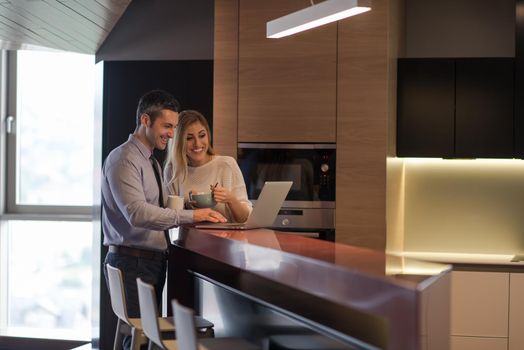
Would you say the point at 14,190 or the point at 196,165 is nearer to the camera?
the point at 196,165

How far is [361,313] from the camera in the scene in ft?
9.12

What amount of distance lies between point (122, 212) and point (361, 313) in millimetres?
1705

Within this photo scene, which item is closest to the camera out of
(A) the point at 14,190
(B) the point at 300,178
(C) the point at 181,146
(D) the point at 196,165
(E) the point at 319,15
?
(E) the point at 319,15

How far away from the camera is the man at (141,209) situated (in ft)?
13.2

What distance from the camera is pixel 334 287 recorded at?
2605mm

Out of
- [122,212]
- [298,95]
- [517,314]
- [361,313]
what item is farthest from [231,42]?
[361,313]

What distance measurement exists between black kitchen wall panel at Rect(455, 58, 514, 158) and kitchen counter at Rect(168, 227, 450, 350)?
217cm

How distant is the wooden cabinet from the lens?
5559 mm

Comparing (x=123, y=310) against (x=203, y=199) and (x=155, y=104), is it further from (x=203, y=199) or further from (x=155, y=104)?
(x=155, y=104)

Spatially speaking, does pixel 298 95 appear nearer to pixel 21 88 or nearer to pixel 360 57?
pixel 360 57

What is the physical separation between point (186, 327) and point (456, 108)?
11.3 ft

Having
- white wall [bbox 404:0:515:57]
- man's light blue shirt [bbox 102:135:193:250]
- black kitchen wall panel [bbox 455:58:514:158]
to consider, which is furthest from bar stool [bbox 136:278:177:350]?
white wall [bbox 404:0:515:57]

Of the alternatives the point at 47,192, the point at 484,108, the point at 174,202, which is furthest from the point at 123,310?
the point at 47,192

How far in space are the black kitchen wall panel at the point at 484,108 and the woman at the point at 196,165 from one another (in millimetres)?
1687
